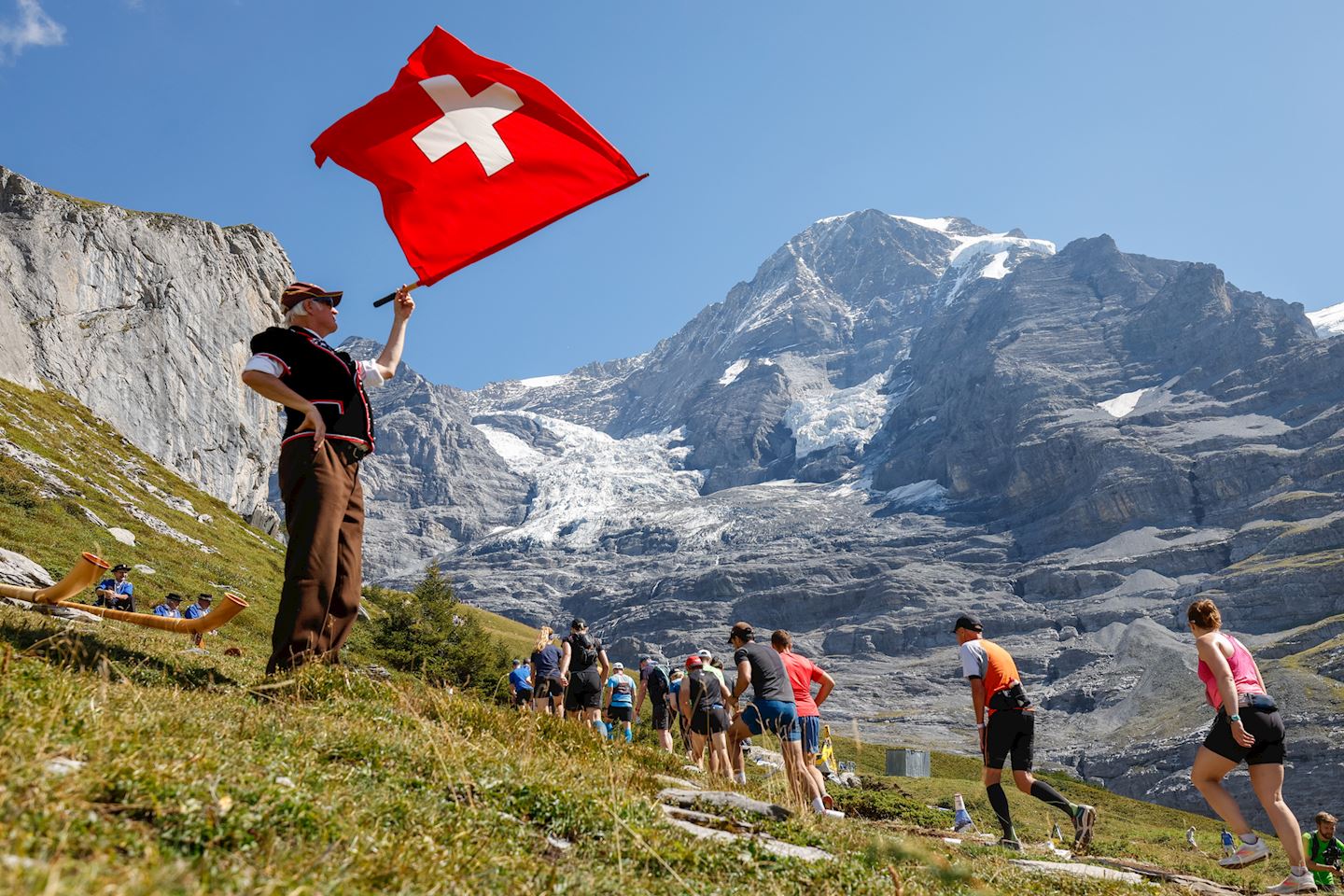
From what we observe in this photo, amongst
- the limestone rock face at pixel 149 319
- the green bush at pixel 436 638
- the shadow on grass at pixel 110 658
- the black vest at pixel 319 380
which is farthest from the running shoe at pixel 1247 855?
the limestone rock face at pixel 149 319

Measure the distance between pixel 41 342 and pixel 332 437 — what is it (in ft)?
264

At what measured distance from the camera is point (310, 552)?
6.61 meters

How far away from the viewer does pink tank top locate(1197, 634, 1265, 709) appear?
8.45 metres

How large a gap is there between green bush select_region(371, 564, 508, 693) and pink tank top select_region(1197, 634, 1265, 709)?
27.5m

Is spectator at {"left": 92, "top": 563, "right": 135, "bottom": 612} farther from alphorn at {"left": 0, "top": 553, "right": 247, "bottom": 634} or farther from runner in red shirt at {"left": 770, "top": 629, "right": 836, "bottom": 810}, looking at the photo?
runner in red shirt at {"left": 770, "top": 629, "right": 836, "bottom": 810}

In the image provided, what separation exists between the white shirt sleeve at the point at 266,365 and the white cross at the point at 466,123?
3.44 metres

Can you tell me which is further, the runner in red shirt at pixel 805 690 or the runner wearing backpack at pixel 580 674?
the runner wearing backpack at pixel 580 674

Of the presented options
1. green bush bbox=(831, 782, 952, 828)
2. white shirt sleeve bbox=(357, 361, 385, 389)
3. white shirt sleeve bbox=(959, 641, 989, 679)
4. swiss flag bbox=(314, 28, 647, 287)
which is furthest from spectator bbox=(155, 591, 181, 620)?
white shirt sleeve bbox=(959, 641, 989, 679)

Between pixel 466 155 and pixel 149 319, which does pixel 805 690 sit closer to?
pixel 466 155

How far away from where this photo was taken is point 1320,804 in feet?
283

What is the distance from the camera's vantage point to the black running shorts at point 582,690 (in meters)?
17.1

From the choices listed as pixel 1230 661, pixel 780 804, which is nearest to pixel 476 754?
pixel 780 804

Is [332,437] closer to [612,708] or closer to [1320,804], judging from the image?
[612,708]

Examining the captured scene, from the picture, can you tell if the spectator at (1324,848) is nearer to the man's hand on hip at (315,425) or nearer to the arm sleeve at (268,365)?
the man's hand on hip at (315,425)
